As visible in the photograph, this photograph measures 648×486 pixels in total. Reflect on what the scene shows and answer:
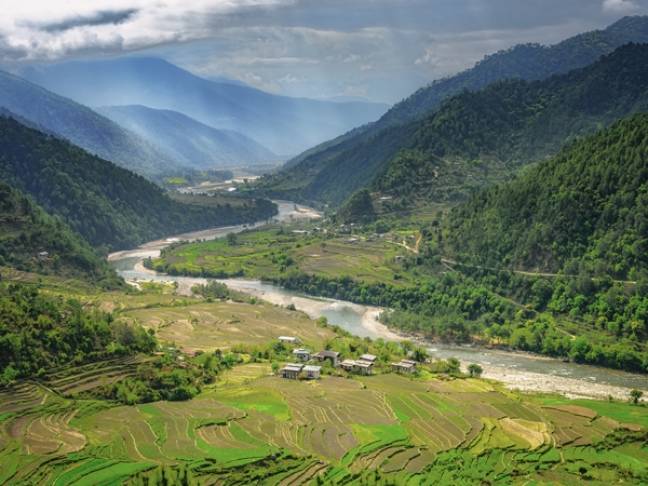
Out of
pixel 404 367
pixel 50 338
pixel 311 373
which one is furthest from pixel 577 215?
pixel 50 338

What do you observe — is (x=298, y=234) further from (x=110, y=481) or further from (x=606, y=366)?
(x=110, y=481)

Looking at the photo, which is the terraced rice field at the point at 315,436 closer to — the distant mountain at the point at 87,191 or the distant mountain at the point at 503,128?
the distant mountain at the point at 503,128

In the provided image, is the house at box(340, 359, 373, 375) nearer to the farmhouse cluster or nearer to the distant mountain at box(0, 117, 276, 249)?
the farmhouse cluster

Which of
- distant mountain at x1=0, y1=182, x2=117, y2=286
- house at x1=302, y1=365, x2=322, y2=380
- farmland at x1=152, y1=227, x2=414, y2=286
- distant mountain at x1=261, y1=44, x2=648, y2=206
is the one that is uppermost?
distant mountain at x1=261, y1=44, x2=648, y2=206

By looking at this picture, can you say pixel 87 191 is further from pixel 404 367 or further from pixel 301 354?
pixel 404 367

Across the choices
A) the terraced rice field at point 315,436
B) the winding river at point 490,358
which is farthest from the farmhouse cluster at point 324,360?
the winding river at point 490,358

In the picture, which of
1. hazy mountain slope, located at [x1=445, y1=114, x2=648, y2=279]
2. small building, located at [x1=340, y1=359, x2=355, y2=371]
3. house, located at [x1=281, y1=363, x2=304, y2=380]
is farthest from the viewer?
hazy mountain slope, located at [x1=445, y1=114, x2=648, y2=279]

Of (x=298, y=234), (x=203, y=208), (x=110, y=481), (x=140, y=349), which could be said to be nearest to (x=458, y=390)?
(x=140, y=349)

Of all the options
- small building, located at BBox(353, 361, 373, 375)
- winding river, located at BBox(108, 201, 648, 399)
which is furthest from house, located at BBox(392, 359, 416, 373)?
winding river, located at BBox(108, 201, 648, 399)

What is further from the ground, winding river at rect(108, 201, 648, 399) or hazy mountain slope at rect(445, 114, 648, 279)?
hazy mountain slope at rect(445, 114, 648, 279)
